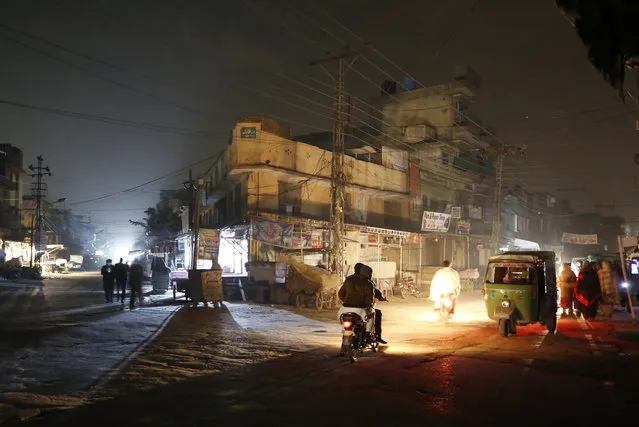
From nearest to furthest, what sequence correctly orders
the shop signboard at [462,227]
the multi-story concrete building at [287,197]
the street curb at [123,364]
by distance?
the street curb at [123,364] < the multi-story concrete building at [287,197] < the shop signboard at [462,227]

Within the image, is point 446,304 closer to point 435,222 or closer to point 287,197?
point 287,197

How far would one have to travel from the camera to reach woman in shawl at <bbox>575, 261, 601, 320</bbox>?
51.8 ft

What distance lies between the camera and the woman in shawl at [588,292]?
51.8 feet

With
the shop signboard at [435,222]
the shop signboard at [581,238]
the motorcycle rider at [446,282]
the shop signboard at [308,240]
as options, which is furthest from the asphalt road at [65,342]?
the shop signboard at [581,238]

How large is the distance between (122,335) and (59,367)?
381 centimetres

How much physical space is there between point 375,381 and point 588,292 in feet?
35.2

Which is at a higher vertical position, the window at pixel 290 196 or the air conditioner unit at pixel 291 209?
the window at pixel 290 196

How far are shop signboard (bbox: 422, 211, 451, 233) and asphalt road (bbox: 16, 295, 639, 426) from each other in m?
21.6

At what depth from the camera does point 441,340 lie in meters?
12.4

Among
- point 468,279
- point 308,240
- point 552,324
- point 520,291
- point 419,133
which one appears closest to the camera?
point 520,291

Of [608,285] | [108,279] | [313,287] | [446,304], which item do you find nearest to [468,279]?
[313,287]

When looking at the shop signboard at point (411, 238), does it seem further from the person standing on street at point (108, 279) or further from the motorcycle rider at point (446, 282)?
the person standing on street at point (108, 279)

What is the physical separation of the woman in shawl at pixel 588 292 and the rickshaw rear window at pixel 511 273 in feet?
11.3

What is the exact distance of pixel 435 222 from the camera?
118ft
